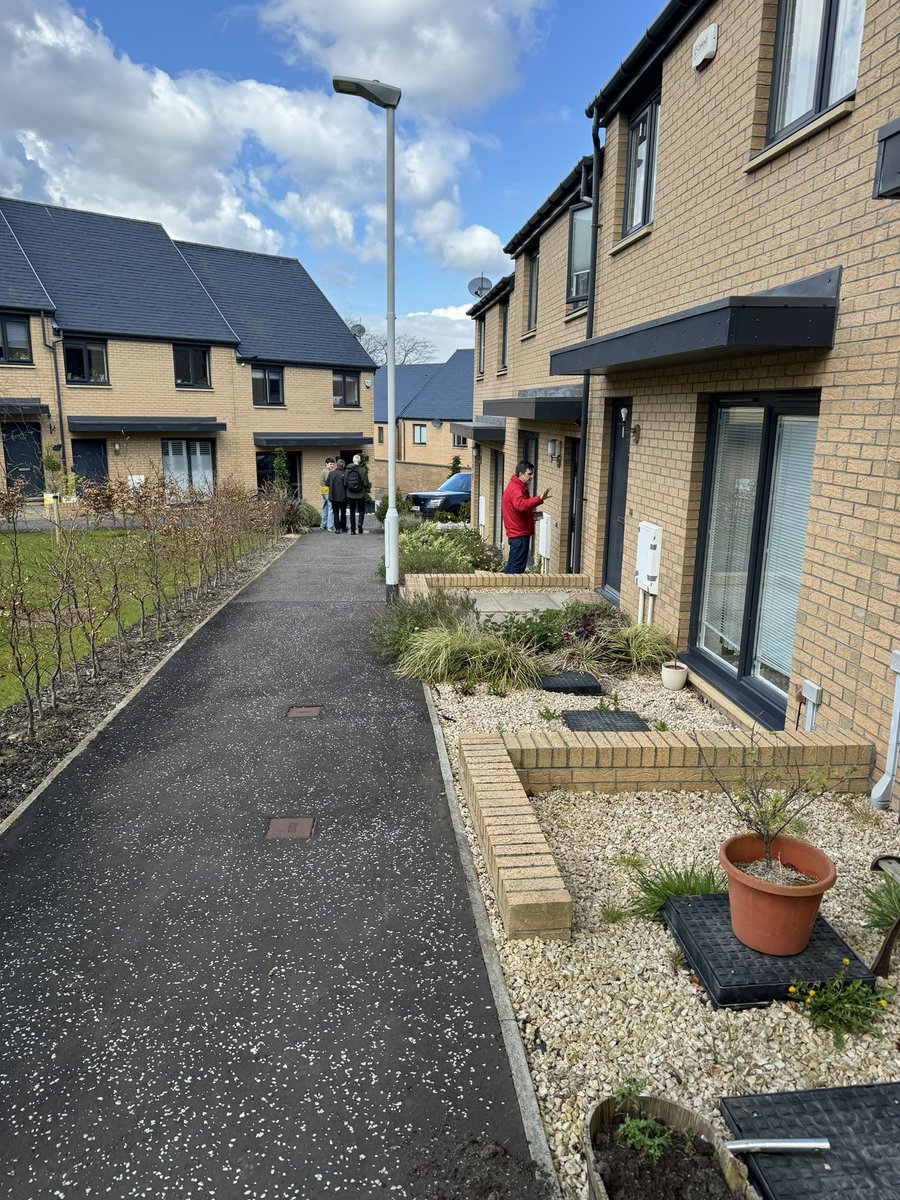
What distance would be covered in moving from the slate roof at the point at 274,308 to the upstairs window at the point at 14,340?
726 cm

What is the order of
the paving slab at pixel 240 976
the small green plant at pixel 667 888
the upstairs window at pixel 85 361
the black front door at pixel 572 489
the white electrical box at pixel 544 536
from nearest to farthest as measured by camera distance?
the paving slab at pixel 240 976, the small green plant at pixel 667 888, the black front door at pixel 572 489, the white electrical box at pixel 544 536, the upstairs window at pixel 85 361

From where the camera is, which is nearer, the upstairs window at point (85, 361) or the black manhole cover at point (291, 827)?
the black manhole cover at point (291, 827)

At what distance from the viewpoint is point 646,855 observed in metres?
4.51

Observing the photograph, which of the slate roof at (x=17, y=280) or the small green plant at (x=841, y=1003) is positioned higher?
the slate roof at (x=17, y=280)

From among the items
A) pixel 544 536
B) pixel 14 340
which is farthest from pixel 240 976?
pixel 14 340

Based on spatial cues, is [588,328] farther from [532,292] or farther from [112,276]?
[112,276]

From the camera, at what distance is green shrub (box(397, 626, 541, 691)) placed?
761cm

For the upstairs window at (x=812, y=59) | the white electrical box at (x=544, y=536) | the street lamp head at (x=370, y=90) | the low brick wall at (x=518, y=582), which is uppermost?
the street lamp head at (x=370, y=90)

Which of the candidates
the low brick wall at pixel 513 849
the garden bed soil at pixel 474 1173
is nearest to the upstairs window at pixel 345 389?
the low brick wall at pixel 513 849

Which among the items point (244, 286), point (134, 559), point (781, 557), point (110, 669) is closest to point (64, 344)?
point (244, 286)

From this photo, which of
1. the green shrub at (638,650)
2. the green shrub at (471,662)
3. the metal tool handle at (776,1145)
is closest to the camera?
the metal tool handle at (776,1145)

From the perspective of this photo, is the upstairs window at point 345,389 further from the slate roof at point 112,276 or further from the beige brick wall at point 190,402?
the slate roof at point 112,276

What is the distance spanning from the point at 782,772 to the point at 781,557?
187cm

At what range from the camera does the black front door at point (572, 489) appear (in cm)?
1283
